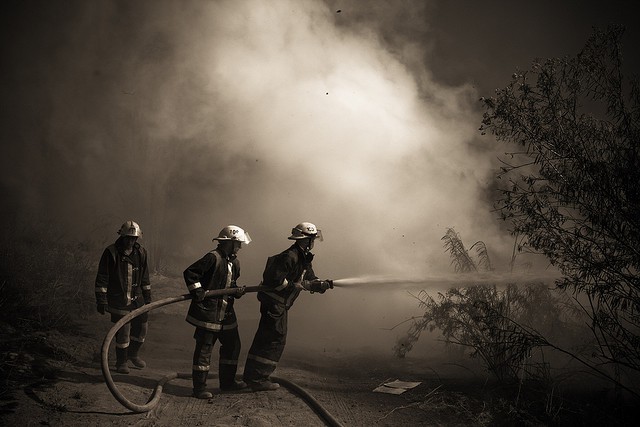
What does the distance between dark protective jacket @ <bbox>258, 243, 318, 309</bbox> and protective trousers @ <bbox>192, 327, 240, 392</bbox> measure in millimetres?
634

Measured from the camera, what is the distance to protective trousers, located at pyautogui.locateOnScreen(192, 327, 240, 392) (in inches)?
209

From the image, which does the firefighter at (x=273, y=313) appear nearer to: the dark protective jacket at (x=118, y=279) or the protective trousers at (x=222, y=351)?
the protective trousers at (x=222, y=351)

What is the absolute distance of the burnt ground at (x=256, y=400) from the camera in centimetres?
433

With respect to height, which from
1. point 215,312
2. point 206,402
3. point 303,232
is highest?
point 303,232

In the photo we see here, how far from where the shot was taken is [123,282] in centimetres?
602

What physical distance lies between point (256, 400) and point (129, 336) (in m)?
2.18

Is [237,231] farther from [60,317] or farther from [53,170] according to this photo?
[53,170]

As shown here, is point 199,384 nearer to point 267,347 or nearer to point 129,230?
point 267,347

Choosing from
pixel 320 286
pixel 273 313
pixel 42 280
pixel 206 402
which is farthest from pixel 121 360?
pixel 42 280

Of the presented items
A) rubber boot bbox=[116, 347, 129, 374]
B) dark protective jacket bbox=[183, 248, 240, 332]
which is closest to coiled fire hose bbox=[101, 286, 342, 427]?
dark protective jacket bbox=[183, 248, 240, 332]

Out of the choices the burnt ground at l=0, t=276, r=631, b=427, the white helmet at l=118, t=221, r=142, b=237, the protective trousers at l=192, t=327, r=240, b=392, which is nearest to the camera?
the burnt ground at l=0, t=276, r=631, b=427

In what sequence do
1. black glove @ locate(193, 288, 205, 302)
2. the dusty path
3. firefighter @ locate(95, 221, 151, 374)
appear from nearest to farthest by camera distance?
the dusty path, black glove @ locate(193, 288, 205, 302), firefighter @ locate(95, 221, 151, 374)

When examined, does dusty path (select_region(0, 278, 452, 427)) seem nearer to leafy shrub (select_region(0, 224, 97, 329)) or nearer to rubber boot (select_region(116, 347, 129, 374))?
rubber boot (select_region(116, 347, 129, 374))

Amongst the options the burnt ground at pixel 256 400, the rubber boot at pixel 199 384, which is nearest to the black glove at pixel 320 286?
the burnt ground at pixel 256 400
